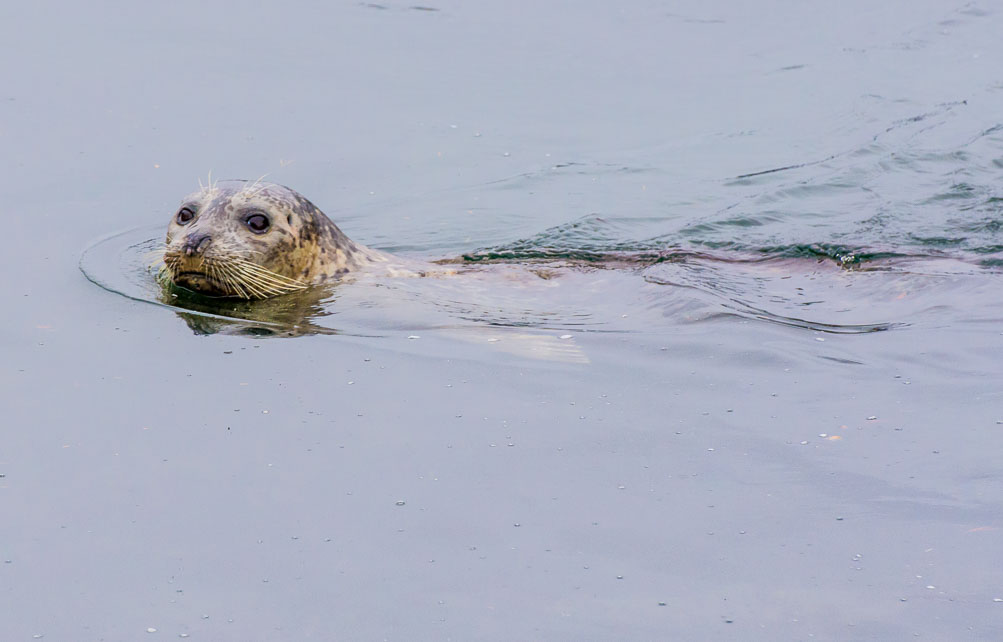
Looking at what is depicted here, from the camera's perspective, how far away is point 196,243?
7.18 meters

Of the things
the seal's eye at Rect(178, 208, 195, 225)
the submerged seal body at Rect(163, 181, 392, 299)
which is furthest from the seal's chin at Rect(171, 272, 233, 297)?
the seal's eye at Rect(178, 208, 195, 225)

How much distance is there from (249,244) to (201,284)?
0.37 metres

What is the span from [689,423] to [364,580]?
6.09 feet

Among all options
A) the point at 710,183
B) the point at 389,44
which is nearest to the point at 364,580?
the point at 710,183

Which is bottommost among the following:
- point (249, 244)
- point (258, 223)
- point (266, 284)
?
point (266, 284)

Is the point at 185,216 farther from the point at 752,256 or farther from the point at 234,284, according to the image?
the point at 752,256

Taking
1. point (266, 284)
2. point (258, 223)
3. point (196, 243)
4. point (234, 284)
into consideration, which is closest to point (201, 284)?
point (234, 284)

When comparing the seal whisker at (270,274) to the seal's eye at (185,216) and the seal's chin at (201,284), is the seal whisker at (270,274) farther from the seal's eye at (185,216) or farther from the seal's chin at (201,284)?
the seal's eye at (185,216)

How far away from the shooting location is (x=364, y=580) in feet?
13.7

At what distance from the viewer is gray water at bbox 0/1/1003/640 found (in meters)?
4.16

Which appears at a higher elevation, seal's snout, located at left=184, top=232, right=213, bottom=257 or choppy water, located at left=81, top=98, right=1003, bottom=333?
seal's snout, located at left=184, top=232, right=213, bottom=257

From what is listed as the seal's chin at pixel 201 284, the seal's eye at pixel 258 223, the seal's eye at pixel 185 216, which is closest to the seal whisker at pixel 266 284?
the seal's chin at pixel 201 284

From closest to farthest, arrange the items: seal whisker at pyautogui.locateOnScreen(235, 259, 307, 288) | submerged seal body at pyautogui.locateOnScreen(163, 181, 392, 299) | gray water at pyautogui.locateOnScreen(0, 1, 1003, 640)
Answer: gray water at pyautogui.locateOnScreen(0, 1, 1003, 640) < submerged seal body at pyautogui.locateOnScreen(163, 181, 392, 299) < seal whisker at pyautogui.locateOnScreen(235, 259, 307, 288)

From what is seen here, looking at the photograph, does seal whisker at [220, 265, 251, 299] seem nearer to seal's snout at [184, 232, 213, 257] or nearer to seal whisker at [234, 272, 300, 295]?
seal whisker at [234, 272, 300, 295]
